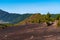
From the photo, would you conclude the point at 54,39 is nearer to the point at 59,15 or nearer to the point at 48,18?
the point at 59,15

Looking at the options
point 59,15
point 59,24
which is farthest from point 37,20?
point 59,24

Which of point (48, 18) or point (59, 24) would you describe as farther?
point (48, 18)

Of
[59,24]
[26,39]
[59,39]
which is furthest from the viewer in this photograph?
[59,24]

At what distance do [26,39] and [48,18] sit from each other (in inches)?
2870

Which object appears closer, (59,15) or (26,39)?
(26,39)

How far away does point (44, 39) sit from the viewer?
5050 cm

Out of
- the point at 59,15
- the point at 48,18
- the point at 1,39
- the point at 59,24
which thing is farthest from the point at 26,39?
the point at 48,18

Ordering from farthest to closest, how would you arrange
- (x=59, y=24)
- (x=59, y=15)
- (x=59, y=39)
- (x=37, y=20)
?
1. (x=37, y=20)
2. (x=59, y=15)
3. (x=59, y=24)
4. (x=59, y=39)

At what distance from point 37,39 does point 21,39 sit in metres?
3.64

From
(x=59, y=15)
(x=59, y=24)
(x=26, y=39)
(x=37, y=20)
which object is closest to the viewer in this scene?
(x=26, y=39)

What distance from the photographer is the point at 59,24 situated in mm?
80562

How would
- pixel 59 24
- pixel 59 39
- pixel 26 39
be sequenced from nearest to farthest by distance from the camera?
1. pixel 59 39
2. pixel 26 39
3. pixel 59 24

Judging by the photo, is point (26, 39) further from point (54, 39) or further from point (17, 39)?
point (54, 39)

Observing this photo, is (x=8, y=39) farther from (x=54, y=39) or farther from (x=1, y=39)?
(x=54, y=39)
